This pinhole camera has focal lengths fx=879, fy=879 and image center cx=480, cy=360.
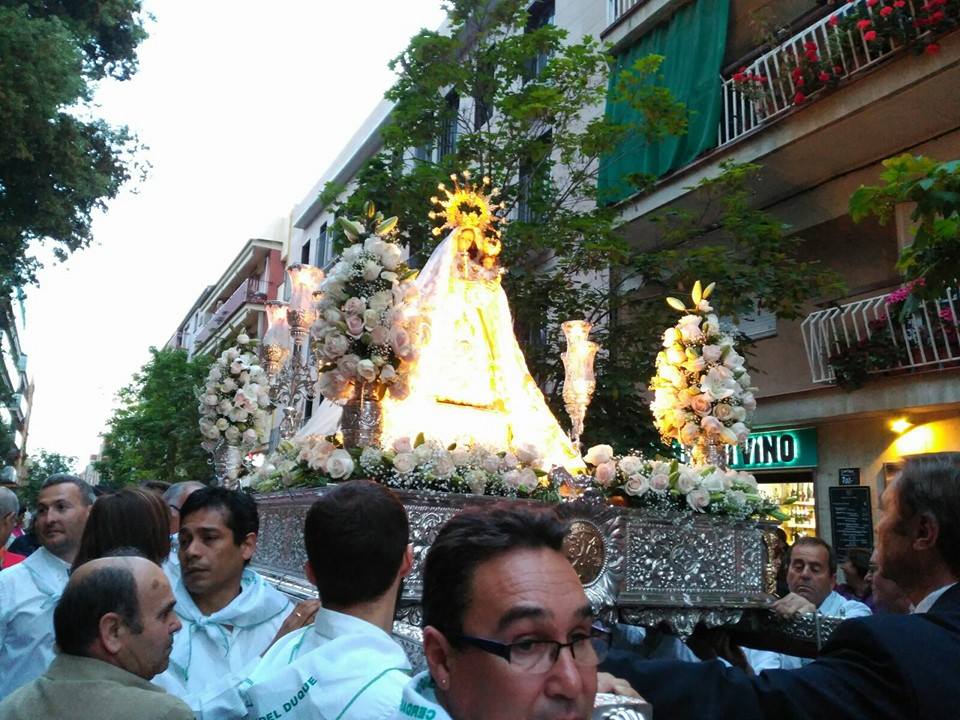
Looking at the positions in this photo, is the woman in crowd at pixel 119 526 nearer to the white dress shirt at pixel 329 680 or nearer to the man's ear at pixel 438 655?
the white dress shirt at pixel 329 680

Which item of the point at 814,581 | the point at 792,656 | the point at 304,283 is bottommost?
the point at 792,656

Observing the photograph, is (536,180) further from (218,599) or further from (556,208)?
(218,599)

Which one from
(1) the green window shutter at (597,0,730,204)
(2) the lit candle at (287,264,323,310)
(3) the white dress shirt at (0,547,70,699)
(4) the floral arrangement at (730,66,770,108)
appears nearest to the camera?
(3) the white dress shirt at (0,547,70,699)

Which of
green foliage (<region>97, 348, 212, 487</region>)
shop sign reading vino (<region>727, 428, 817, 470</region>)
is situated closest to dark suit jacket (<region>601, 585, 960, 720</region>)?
shop sign reading vino (<region>727, 428, 817, 470</region>)

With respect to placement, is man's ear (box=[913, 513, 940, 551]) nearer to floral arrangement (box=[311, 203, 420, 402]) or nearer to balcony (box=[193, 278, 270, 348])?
floral arrangement (box=[311, 203, 420, 402])

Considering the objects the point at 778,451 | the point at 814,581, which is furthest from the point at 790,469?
the point at 814,581

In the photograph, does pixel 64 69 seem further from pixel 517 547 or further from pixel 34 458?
pixel 34 458

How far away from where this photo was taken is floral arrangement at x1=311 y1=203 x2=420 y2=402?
4609 mm

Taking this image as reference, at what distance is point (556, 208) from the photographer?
32.4ft

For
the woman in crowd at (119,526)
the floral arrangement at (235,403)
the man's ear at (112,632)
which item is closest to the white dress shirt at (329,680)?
the man's ear at (112,632)

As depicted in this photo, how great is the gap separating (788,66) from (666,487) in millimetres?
7536

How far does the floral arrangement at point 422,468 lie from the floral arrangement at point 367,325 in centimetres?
36

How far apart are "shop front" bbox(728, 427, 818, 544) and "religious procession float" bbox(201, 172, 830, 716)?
19.1 ft

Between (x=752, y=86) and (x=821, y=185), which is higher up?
(x=752, y=86)
